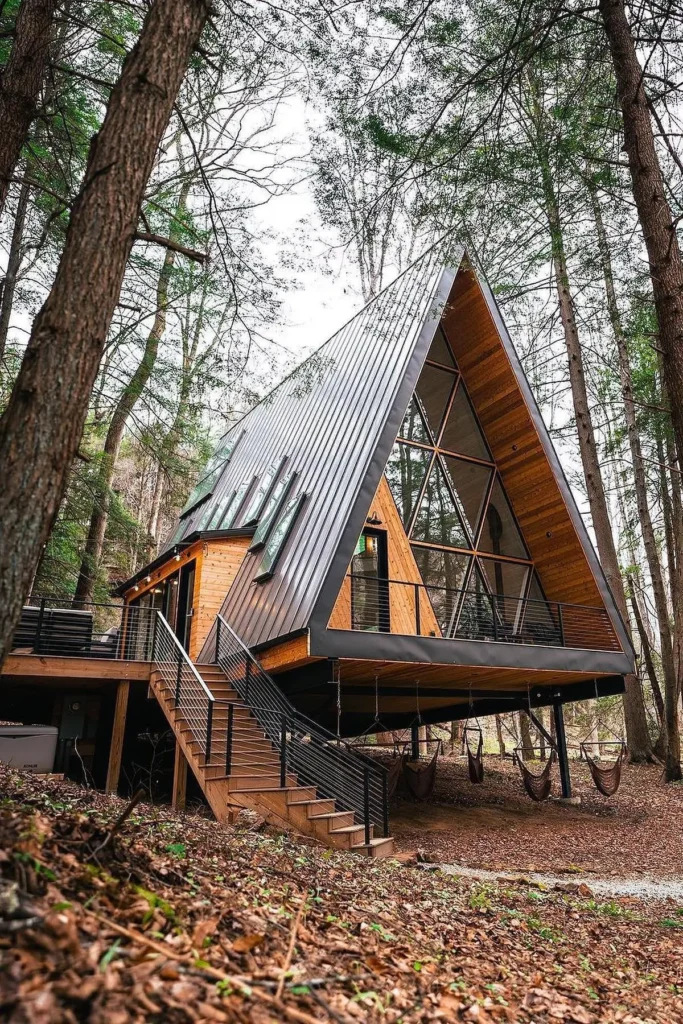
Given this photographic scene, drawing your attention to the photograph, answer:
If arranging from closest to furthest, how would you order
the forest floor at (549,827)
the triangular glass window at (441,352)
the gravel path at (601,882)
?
the gravel path at (601,882)
the forest floor at (549,827)
the triangular glass window at (441,352)

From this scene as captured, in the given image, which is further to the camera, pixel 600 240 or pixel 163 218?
pixel 163 218

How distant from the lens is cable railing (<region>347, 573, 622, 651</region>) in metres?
9.99

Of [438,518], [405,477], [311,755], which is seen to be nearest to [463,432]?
[405,477]

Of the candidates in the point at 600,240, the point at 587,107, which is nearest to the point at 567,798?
the point at 600,240

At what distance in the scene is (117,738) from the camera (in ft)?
32.0

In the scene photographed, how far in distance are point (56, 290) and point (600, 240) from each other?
660 centimetres

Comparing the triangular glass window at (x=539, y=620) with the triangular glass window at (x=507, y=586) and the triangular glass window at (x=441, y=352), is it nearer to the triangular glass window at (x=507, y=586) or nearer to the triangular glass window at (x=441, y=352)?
the triangular glass window at (x=507, y=586)

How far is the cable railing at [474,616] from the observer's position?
9.99 m

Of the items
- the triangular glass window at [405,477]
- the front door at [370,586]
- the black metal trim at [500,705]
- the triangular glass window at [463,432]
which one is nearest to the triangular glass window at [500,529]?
the triangular glass window at [463,432]

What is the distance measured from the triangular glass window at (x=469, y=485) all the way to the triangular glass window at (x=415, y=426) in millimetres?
497

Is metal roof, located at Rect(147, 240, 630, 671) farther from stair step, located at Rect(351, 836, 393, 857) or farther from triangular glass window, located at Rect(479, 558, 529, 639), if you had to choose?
stair step, located at Rect(351, 836, 393, 857)

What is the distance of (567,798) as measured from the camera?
11531 millimetres

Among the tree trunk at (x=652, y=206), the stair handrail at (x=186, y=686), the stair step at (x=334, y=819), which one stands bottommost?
the stair step at (x=334, y=819)

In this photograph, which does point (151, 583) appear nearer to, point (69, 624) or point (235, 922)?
point (69, 624)
